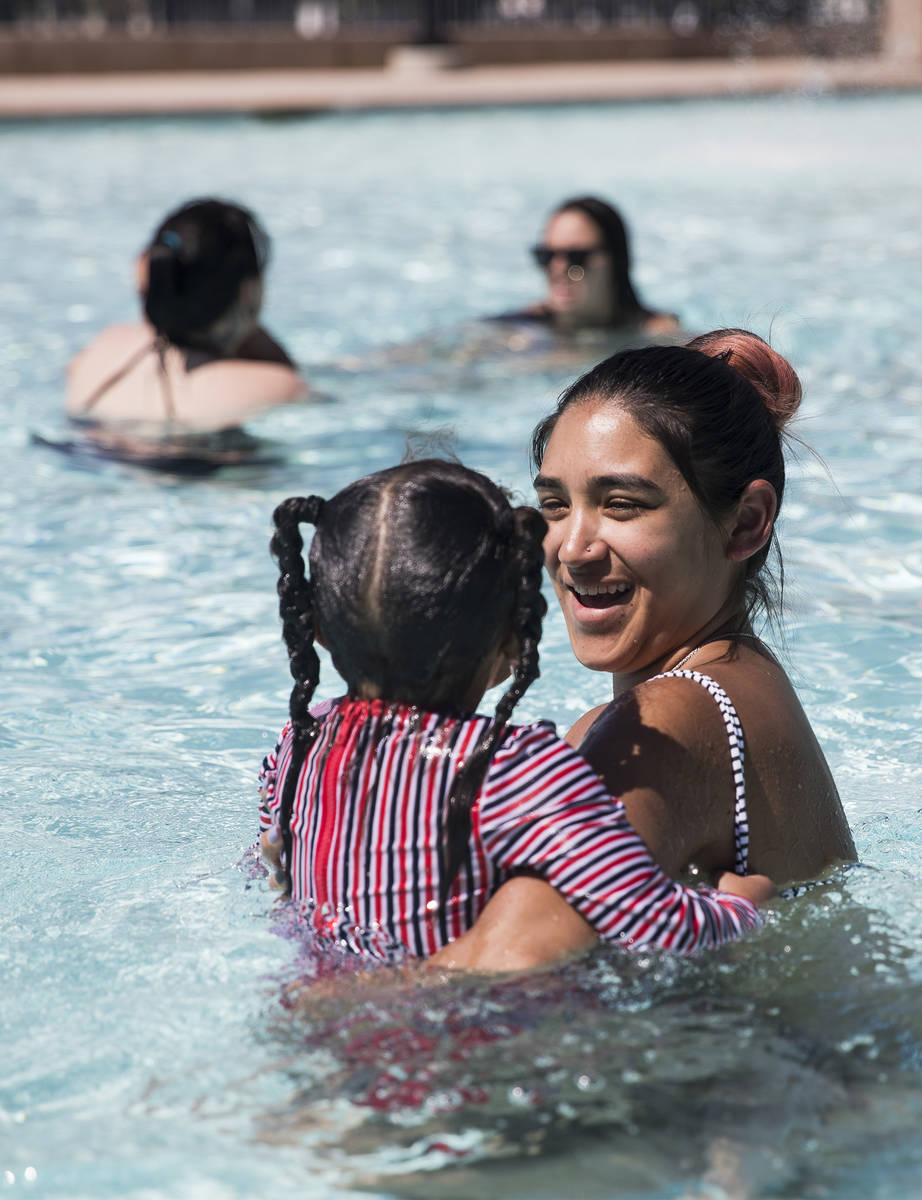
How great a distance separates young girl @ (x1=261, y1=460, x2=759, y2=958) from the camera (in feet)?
7.76

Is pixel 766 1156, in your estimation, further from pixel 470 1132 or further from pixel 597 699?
pixel 597 699

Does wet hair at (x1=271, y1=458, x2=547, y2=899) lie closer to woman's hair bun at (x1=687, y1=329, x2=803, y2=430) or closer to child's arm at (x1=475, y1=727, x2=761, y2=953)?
child's arm at (x1=475, y1=727, x2=761, y2=953)

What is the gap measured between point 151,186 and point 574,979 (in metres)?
13.2

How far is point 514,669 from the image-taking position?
8.11 ft

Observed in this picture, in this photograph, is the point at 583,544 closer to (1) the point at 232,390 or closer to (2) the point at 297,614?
(2) the point at 297,614

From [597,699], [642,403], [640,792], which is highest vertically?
[642,403]

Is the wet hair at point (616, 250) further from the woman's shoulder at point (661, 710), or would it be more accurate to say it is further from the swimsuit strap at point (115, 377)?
the woman's shoulder at point (661, 710)

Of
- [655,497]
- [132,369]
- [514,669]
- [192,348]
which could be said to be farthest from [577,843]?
[132,369]

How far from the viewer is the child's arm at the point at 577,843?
235 centimetres

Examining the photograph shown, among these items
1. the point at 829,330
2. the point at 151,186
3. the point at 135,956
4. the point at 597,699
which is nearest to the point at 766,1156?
the point at 135,956

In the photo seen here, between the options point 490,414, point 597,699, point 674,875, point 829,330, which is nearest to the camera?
point 674,875

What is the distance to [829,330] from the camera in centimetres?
866

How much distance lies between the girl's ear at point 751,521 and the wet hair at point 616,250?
549cm

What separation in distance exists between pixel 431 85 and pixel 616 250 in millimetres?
14083
